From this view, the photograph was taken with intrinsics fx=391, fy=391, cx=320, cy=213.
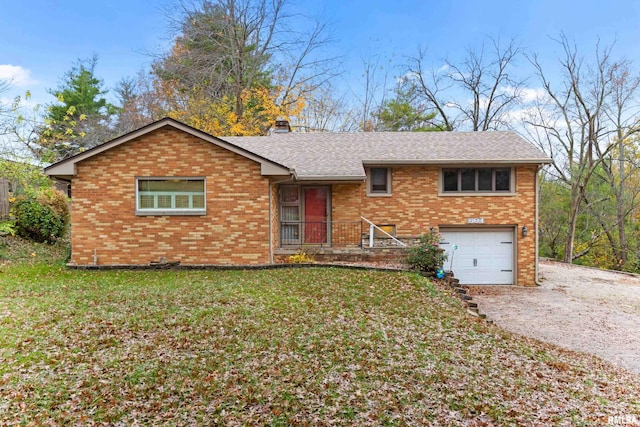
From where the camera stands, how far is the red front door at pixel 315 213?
45.1ft

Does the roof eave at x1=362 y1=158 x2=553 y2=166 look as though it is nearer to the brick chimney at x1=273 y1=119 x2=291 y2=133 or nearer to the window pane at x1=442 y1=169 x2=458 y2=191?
the window pane at x1=442 y1=169 x2=458 y2=191

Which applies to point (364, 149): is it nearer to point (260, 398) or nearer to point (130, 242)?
point (130, 242)

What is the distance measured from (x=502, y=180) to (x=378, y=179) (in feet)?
14.5

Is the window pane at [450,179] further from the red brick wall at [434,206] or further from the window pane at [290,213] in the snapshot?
the window pane at [290,213]

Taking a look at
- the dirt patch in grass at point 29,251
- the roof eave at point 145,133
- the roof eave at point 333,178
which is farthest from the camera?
the dirt patch in grass at point 29,251

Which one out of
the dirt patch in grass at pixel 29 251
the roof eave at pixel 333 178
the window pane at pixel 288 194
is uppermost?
the roof eave at pixel 333 178

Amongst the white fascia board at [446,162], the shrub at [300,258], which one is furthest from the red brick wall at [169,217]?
the white fascia board at [446,162]

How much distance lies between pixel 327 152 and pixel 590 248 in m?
21.2

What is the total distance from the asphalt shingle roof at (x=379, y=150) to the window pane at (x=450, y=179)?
58 centimetres

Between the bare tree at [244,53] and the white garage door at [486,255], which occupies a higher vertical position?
the bare tree at [244,53]

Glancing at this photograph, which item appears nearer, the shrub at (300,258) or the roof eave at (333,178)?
the shrub at (300,258)

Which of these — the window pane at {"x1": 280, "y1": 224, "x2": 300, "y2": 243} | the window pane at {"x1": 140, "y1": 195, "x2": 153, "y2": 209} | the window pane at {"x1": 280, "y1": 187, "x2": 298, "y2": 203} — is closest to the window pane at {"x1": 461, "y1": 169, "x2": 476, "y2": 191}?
the window pane at {"x1": 280, "y1": 187, "x2": 298, "y2": 203}

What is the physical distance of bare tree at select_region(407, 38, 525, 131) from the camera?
26.8 metres

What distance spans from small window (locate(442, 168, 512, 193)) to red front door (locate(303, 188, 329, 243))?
4.35 metres
